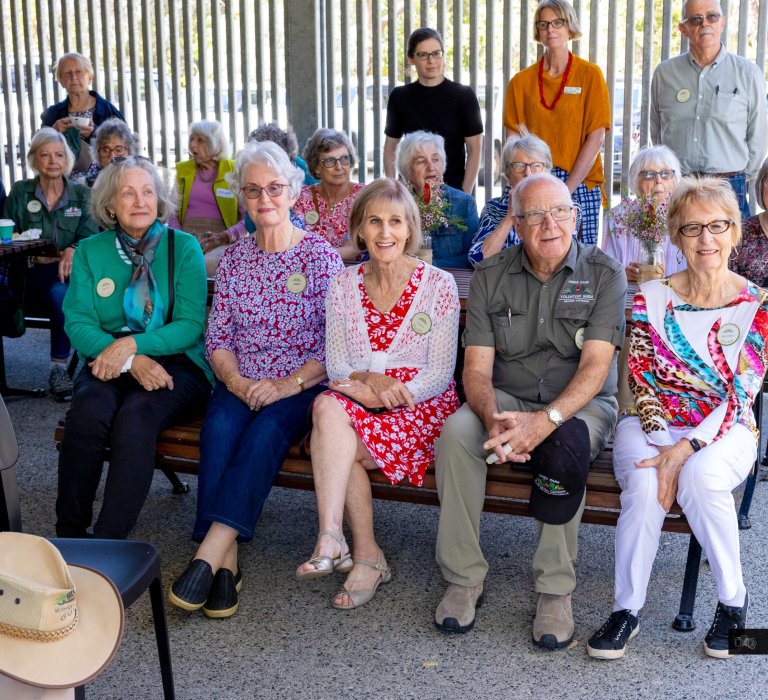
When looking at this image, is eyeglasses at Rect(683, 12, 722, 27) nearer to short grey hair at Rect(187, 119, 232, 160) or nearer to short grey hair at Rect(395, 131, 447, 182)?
short grey hair at Rect(395, 131, 447, 182)

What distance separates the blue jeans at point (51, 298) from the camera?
216 inches

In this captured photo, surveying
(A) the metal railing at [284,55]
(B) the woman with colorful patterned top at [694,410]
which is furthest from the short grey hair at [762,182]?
(A) the metal railing at [284,55]

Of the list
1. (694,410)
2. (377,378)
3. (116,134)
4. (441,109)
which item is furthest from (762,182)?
(116,134)

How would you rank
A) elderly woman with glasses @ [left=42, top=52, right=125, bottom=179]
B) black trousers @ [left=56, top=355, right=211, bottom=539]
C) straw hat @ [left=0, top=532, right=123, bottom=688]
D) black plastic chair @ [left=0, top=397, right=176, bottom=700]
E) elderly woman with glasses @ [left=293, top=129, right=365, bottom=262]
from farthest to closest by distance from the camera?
elderly woman with glasses @ [left=42, top=52, right=125, bottom=179] → elderly woman with glasses @ [left=293, top=129, right=365, bottom=262] → black trousers @ [left=56, top=355, right=211, bottom=539] → black plastic chair @ [left=0, top=397, right=176, bottom=700] → straw hat @ [left=0, top=532, right=123, bottom=688]

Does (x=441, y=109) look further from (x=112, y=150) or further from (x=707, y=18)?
(x=112, y=150)

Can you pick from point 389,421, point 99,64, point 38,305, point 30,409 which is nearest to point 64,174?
point 38,305

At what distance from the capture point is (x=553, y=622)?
283cm

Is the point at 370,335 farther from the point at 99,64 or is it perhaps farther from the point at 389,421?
the point at 99,64

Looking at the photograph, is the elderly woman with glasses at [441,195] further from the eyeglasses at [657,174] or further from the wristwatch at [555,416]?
the wristwatch at [555,416]

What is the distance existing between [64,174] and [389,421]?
11.5ft

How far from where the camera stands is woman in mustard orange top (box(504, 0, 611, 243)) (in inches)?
200

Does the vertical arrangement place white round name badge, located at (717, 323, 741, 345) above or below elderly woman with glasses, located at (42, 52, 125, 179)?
below

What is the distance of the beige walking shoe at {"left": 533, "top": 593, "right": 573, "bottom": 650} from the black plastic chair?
1026 millimetres

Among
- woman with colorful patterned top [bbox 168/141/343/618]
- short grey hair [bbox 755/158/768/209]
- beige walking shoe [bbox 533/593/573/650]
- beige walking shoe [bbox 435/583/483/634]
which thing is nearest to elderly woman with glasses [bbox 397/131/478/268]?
woman with colorful patterned top [bbox 168/141/343/618]
